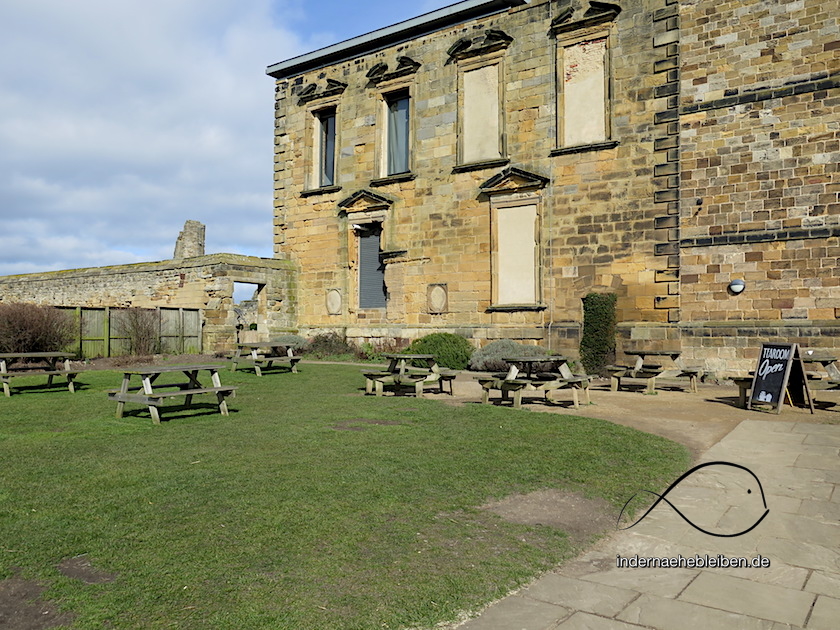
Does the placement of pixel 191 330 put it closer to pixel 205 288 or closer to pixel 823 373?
pixel 205 288

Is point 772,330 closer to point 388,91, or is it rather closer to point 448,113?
point 448,113

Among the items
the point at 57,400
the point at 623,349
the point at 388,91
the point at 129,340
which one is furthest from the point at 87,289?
the point at 623,349

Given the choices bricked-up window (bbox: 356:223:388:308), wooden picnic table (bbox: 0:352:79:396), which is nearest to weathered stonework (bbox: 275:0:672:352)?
bricked-up window (bbox: 356:223:388:308)

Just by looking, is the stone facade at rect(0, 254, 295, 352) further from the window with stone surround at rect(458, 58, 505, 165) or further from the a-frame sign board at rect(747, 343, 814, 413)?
the a-frame sign board at rect(747, 343, 814, 413)

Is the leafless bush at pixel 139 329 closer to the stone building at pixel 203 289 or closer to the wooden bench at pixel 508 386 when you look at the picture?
the stone building at pixel 203 289

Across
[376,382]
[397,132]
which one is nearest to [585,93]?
[397,132]

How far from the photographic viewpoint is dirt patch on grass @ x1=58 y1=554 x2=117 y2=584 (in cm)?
321

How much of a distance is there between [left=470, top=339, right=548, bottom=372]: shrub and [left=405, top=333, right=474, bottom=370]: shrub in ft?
1.72

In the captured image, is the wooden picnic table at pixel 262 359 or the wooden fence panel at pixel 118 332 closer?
the wooden picnic table at pixel 262 359

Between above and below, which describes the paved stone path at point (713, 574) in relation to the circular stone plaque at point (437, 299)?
below

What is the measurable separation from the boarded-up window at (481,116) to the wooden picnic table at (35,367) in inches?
450

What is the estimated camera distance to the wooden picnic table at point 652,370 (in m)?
12.5

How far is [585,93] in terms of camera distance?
15.9m

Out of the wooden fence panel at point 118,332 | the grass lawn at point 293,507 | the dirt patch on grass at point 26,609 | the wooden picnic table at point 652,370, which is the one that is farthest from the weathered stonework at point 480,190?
the dirt patch on grass at point 26,609
